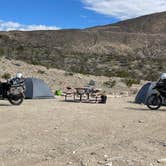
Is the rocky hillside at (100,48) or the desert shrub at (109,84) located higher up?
the rocky hillside at (100,48)

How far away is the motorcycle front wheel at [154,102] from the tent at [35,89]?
6.38 meters

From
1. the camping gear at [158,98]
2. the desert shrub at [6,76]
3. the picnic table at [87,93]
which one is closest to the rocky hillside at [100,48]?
the desert shrub at [6,76]

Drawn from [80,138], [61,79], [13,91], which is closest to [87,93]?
[13,91]

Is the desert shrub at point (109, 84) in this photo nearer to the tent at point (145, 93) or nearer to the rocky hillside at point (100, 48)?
the rocky hillside at point (100, 48)

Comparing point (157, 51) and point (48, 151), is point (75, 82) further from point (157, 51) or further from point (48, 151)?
point (157, 51)

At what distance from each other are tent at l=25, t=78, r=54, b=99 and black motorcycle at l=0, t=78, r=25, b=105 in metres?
3.42

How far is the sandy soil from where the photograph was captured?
9148 millimetres

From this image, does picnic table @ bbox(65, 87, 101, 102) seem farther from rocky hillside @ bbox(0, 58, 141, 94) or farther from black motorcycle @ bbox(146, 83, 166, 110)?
rocky hillside @ bbox(0, 58, 141, 94)

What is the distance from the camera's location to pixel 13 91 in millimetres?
20344

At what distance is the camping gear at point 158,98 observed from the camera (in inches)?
785

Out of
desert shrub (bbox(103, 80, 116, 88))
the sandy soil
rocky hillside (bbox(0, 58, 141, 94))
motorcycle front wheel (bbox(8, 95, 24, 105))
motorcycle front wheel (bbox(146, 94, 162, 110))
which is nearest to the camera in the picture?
the sandy soil

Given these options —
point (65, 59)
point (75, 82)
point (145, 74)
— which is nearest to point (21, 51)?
point (65, 59)

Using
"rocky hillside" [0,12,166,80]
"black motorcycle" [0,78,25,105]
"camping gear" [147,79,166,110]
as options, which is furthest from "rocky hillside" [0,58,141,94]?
"black motorcycle" [0,78,25,105]

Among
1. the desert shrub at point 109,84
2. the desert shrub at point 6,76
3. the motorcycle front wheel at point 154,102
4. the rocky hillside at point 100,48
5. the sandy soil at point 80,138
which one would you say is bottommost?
the sandy soil at point 80,138
